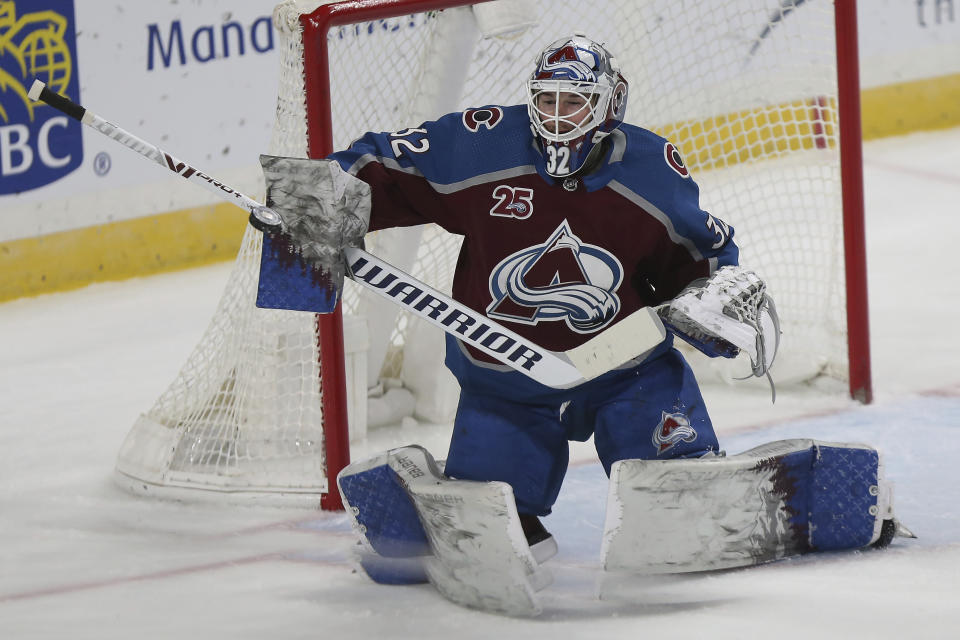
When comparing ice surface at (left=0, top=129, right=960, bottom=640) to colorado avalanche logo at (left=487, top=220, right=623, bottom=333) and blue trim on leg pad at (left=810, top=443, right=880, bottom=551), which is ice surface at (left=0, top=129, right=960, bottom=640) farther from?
colorado avalanche logo at (left=487, top=220, right=623, bottom=333)

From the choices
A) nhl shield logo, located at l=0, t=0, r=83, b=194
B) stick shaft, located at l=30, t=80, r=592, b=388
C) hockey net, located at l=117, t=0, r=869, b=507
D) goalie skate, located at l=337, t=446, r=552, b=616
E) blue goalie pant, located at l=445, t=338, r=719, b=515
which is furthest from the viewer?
nhl shield logo, located at l=0, t=0, r=83, b=194

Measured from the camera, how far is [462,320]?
246 centimetres

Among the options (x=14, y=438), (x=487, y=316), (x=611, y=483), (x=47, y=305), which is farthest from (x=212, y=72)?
(x=611, y=483)

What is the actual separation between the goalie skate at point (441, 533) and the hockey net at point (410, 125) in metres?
0.48

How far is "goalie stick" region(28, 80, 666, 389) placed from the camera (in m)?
2.42

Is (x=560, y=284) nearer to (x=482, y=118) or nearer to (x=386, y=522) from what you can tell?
(x=482, y=118)

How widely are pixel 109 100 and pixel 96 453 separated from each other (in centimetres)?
171

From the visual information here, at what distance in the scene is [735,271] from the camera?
2.46 meters

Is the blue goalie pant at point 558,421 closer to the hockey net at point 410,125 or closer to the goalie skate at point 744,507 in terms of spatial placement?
the goalie skate at point 744,507

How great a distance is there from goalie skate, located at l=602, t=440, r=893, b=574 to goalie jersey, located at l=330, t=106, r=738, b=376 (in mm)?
273

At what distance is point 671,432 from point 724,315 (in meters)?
0.25

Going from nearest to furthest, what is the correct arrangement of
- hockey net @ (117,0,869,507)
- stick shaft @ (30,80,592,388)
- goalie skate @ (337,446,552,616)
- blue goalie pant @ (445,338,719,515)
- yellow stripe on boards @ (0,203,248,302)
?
goalie skate @ (337,446,552,616) → stick shaft @ (30,80,592,388) → blue goalie pant @ (445,338,719,515) → hockey net @ (117,0,869,507) → yellow stripe on boards @ (0,203,248,302)

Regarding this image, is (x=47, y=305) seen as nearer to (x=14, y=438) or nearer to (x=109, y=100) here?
(x=109, y=100)

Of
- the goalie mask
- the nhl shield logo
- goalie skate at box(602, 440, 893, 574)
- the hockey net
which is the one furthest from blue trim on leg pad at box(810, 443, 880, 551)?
the nhl shield logo
